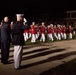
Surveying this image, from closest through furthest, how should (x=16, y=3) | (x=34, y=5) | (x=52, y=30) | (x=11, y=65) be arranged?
(x=34, y=5), (x=16, y=3), (x=11, y=65), (x=52, y=30)

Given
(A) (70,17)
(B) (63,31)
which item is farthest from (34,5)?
(A) (70,17)

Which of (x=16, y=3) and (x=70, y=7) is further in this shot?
(x=16, y=3)

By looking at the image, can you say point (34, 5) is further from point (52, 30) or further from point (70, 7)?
point (52, 30)

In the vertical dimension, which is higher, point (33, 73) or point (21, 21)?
point (21, 21)

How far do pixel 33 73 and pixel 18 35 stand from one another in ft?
4.18

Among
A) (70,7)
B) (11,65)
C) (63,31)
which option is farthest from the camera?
(63,31)

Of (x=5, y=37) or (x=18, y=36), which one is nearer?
(x=18, y=36)

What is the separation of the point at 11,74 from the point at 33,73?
0.62 metres

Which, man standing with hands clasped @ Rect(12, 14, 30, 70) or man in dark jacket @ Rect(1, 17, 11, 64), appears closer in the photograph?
man standing with hands clasped @ Rect(12, 14, 30, 70)

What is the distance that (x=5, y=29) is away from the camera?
9.84m

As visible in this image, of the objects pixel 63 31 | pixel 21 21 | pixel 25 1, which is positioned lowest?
pixel 63 31

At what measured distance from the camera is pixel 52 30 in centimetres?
2452

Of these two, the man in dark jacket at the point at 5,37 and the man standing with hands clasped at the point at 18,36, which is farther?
the man in dark jacket at the point at 5,37

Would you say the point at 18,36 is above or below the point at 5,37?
above
